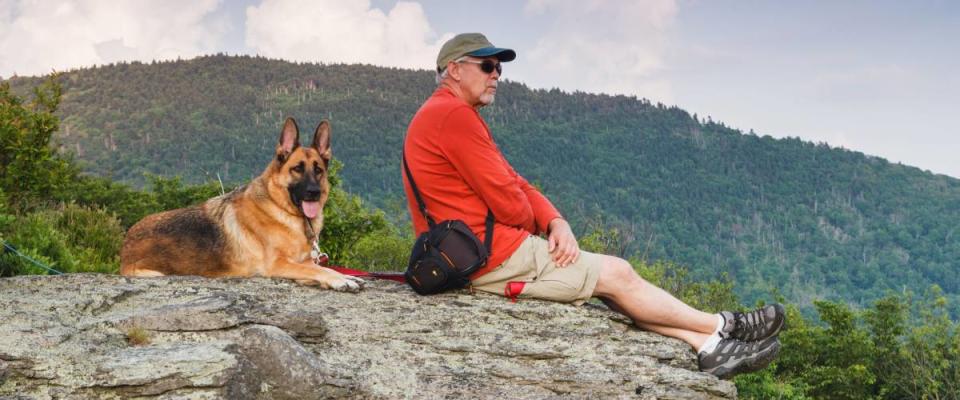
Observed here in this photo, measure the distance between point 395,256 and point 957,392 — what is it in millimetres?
31587

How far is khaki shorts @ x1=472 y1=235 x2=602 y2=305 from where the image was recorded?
23.1 ft

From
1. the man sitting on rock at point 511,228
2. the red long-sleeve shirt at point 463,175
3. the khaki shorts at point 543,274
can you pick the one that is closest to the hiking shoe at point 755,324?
the man sitting on rock at point 511,228

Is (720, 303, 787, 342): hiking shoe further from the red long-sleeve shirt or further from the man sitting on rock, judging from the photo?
the red long-sleeve shirt

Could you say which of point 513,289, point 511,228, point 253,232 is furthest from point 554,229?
point 253,232

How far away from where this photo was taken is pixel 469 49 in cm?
677

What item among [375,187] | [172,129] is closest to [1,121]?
[375,187]

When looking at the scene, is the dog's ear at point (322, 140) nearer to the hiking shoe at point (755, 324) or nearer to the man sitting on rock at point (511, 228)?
the man sitting on rock at point (511, 228)

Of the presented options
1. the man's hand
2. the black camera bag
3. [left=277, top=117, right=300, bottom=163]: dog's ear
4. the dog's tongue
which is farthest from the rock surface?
[left=277, top=117, right=300, bottom=163]: dog's ear

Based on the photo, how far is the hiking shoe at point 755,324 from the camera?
727 cm

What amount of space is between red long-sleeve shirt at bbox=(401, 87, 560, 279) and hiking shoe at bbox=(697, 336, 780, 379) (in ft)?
6.07

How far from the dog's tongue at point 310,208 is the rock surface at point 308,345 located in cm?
62

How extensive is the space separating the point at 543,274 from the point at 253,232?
255 centimetres

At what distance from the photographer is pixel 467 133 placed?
21.7ft

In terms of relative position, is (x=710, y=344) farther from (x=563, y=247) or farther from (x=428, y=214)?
(x=428, y=214)
